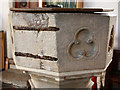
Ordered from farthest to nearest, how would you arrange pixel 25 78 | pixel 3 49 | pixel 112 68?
pixel 3 49
pixel 25 78
pixel 112 68

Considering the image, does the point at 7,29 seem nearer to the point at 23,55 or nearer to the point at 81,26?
the point at 23,55

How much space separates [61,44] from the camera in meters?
1.22

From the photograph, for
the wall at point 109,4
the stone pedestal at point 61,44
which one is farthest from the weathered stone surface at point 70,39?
the wall at point 109,4

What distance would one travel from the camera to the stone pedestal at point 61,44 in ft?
3.98

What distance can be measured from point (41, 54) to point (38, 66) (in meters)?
0.11

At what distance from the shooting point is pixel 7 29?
418cm

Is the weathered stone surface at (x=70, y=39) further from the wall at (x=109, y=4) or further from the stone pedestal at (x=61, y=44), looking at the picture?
the wall at (x=109, y=4)

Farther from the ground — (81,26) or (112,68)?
(81,26)

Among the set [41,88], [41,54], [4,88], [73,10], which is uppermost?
[73,10]

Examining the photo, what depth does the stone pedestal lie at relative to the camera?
47.7 inches

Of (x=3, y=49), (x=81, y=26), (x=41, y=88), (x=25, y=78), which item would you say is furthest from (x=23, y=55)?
(x=3, y=49)

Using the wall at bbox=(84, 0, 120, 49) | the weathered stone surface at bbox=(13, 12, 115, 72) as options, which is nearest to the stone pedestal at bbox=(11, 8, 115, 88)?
the weathered stone surface at bbox=(13, 12, 115, 72)

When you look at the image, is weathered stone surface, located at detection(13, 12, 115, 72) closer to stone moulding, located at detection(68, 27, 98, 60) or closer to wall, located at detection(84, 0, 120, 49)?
stone moulding, located at detection(68, 27, 98, 60)

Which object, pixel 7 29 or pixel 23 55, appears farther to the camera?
pixel 7 29
